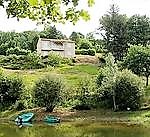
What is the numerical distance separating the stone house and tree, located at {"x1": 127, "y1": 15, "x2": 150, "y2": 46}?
1419 cm

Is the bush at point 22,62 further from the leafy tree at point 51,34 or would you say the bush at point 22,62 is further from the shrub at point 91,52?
the leafy tree at point 51,34

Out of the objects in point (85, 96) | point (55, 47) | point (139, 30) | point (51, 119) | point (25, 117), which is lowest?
point (51, 119)

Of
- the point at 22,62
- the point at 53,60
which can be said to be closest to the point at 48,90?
the point at 53,60

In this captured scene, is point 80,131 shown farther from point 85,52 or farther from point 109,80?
point 85,52

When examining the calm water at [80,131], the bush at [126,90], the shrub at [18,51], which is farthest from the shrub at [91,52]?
the calm water at [80,131]

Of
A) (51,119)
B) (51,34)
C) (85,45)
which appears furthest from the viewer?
(51,34)

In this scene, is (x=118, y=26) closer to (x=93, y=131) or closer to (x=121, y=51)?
(x=121, y=51)

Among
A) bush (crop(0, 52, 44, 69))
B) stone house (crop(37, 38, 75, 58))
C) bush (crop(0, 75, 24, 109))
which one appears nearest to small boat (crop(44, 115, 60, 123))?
A: bush (crop(0, 75, 24, 109))

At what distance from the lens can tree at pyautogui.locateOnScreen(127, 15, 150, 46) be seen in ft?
280

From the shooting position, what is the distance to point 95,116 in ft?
149

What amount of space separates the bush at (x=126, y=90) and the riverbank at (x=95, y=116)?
1188mm

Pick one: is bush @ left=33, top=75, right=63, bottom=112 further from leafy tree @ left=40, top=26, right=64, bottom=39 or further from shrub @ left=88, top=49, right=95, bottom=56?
leafy tree @ left=40, top=26, right=64, bottom=39

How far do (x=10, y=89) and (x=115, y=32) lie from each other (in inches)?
1632

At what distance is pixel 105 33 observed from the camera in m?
89.3
